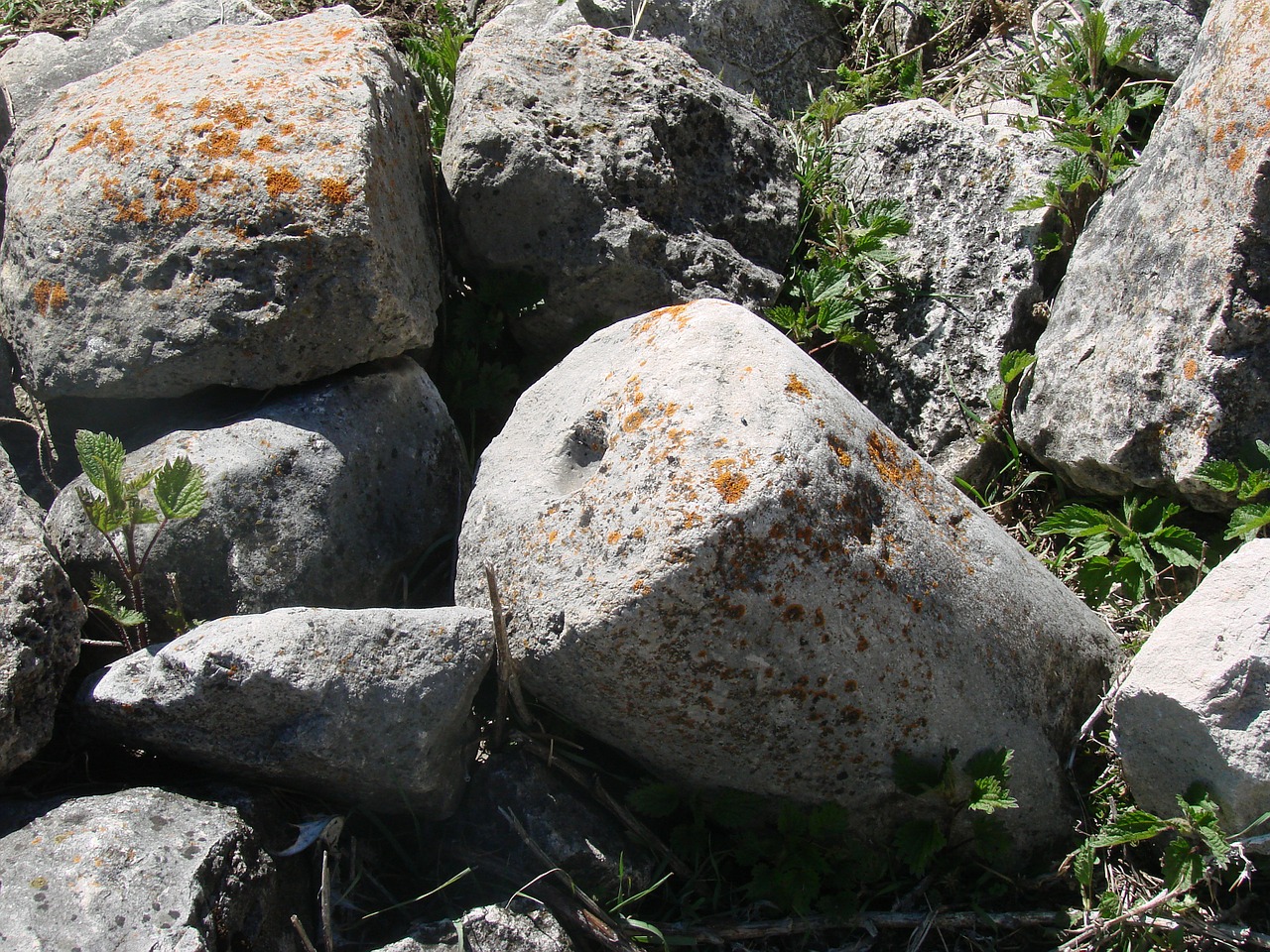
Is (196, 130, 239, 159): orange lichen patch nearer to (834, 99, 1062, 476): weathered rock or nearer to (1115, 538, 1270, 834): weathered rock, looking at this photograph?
(834, 99, 1062, 476): weathered rock

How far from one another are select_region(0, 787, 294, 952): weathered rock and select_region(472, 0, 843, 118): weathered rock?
3.35 m

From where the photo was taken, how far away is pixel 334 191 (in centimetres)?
274

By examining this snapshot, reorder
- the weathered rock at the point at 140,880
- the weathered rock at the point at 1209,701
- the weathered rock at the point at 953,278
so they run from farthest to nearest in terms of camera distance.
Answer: the weathered rock at the point at 953,278, the weathered rock at the point at 1209,701, the weathered rock at the point at 140,880

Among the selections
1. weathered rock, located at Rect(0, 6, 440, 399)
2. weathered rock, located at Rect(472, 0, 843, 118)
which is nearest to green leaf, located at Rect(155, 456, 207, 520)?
weathered rock, located at Rect(0, 6, 440, 399)

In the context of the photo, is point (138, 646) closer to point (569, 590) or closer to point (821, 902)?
point (569, 590)

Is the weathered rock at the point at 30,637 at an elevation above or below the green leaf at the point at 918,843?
above

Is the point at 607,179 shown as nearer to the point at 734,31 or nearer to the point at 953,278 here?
the point at 953,278

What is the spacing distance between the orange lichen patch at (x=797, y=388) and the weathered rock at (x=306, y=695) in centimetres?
87

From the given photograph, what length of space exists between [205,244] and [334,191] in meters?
0.35

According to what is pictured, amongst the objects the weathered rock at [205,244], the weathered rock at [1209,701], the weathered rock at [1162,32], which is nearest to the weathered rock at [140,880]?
the weathered rock at [205,244]

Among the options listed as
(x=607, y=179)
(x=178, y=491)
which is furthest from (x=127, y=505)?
(x=607, y=179)

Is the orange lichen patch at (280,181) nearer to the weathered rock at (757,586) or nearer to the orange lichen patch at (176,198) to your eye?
the orange lichen patch at (176,198)

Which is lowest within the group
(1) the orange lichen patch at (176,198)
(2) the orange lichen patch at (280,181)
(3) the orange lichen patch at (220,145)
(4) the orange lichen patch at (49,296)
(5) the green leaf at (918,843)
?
(5) the green leaf at (918,843)

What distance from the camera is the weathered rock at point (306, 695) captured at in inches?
86.9
